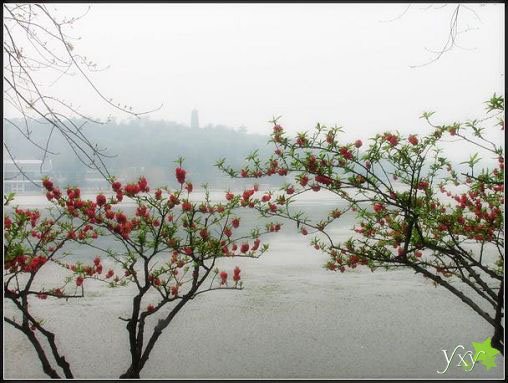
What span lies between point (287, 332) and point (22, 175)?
2.48 m

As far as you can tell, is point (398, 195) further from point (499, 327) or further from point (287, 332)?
point (287, 332)

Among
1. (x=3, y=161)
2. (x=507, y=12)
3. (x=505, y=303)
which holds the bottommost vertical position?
(x=505, y=303)

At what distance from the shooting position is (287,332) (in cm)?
358

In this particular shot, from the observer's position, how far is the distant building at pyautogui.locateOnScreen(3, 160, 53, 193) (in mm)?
1678

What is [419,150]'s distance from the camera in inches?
71.7

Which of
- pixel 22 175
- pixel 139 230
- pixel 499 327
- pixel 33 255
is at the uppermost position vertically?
pixel 22 175

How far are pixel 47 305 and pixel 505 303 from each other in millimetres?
3696

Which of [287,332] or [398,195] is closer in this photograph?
[398,195]

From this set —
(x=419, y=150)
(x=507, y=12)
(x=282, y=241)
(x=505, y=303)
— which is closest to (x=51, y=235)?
(x=419, y=150)

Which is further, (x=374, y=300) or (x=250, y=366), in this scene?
(x=374, y=300)

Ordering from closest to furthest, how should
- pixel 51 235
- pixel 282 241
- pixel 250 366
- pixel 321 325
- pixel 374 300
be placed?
pixel 51 235 → pixel 250 366 → pixel 321 325 → pixel 374 300 → pixel 282 241

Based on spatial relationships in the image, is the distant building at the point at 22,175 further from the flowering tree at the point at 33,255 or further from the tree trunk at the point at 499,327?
the tree trunk at the point at 499,327

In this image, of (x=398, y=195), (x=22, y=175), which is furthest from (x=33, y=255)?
(x=398, y=195)

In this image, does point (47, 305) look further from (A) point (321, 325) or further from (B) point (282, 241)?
(B) point (282, 241)
